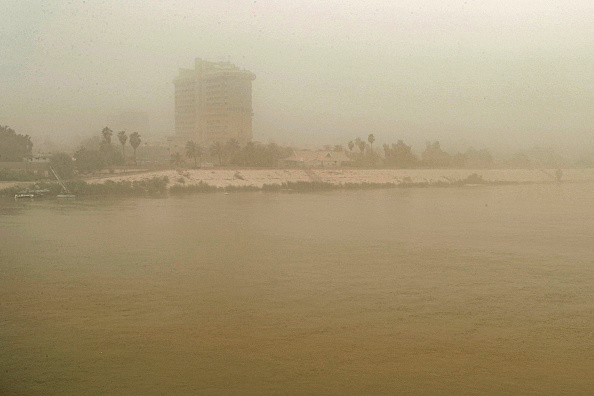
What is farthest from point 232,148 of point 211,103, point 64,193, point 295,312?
point 295,312

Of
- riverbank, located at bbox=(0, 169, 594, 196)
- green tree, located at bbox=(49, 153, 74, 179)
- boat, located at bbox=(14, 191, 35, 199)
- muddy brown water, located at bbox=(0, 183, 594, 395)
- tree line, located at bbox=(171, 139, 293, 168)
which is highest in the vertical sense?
tree line, located at bbox=(171, 139, 293, 168)

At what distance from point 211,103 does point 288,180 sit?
37196mm

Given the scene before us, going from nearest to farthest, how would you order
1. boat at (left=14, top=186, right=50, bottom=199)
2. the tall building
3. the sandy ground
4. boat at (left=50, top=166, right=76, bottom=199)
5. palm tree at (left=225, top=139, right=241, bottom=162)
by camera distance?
1. boat at (left=14, top=186, right=50, bottom=199)
2. boat at (left=50, top=166, right=76, bottom=199)
3. the sandy ground
4. palm tree at (left=225, top=139, right=241, bottom=162)
5. the tall building

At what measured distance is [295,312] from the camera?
8312mm

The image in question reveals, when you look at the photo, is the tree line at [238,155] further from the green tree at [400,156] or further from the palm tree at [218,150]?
the green tree at [400,156]

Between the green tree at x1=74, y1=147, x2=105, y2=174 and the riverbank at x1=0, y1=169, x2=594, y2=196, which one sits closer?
the riverbank at x1=0, y1=169, x2=594, y2=196

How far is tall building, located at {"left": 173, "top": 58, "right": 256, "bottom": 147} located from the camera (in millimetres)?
75938

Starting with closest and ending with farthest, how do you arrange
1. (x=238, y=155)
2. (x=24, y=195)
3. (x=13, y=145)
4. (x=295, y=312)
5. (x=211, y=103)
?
(x=295, y=312)
(x=24, y=195)
(x=13, y=145)
(x=238, y=155)
(x=211, y=103)

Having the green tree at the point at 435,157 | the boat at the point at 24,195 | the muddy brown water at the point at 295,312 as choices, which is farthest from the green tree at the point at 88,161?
the green tree at the point at 435,157

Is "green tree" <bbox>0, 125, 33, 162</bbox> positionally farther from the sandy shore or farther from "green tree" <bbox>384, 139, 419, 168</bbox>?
"green tree" <bbox>384, 139, 419, 168</bbox>

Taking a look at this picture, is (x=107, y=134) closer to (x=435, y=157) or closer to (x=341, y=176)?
(x=341, y=176)

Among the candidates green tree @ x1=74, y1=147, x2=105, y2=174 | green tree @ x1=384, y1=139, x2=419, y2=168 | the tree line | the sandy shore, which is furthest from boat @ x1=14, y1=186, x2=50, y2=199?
green tree @ x1=384, y1=139, x2=419, y2=168

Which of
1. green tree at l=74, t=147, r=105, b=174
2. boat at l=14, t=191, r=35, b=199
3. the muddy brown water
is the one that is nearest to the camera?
the muddy brown water

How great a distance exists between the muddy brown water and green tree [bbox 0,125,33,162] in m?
27.8
